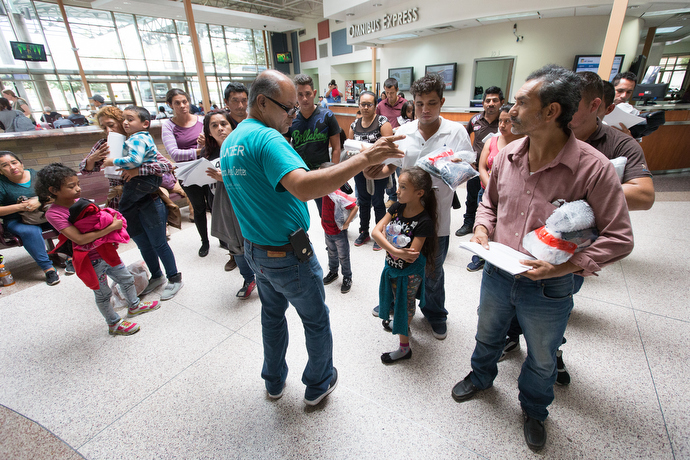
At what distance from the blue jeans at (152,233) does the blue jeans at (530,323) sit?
270cm

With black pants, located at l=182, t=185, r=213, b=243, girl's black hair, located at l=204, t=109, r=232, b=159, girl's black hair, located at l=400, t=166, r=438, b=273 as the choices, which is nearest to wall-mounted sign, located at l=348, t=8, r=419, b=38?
girl's black hair, located at l=204, t=109, r=232, b=159

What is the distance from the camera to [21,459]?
1.54 meters

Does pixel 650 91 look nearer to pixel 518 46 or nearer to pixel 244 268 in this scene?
pixel 518 46

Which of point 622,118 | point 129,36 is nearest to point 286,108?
point 622,118

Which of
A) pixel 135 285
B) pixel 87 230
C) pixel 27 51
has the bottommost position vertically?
pixel 135 285

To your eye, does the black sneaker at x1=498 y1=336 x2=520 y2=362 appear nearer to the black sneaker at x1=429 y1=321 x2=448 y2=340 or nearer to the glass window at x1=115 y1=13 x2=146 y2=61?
the black sneaker at x1=429 y1=321 x2=448 y2=340

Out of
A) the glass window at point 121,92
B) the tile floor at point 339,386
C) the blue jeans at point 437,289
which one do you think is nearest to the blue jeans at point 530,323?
the tile floor at point 339,386

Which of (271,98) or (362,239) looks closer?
(271,98)

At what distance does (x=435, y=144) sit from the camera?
2.07 m

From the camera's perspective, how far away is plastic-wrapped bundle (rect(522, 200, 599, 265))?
42.1 inches

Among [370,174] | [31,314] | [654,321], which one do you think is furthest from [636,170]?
[31,314]

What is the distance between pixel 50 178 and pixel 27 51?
37.3 ft

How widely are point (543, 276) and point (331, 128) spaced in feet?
7.95

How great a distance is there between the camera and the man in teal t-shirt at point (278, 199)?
1146mm
